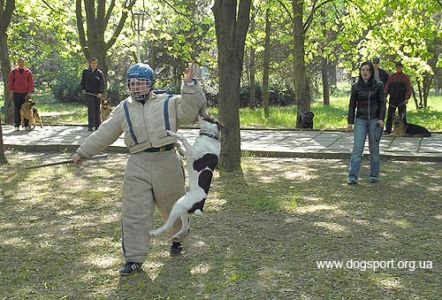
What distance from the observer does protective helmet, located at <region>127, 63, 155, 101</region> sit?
187 inches

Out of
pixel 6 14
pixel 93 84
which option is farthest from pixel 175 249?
pixel 93 84

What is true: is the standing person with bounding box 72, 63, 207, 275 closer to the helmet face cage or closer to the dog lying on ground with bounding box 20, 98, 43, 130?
the helmet face cage

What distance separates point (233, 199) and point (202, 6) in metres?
23.0

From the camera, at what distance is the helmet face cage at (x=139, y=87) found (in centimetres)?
476

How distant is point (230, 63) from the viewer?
9.26 m

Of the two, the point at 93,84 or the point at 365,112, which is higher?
the point at 93,84

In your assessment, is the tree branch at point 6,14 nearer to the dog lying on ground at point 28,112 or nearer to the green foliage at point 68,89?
the dog lying on ground at point 28,112

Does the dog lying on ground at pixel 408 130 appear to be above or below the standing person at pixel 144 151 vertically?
below

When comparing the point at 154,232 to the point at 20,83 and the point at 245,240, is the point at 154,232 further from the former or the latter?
the point at 20,83

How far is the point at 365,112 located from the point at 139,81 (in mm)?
4600

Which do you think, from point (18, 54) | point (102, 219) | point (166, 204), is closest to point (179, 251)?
point (166, 204)

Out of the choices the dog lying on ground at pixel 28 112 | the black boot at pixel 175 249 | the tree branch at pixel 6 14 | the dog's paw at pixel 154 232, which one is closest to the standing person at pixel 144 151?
the dog's paw at pixel 154 232

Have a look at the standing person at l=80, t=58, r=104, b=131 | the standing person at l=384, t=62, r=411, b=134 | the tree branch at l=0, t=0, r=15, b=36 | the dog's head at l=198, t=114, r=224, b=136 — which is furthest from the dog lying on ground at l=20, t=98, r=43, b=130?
the dog's head at l=198, t=114, r=224, b=136

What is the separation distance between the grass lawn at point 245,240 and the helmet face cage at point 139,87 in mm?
1527
